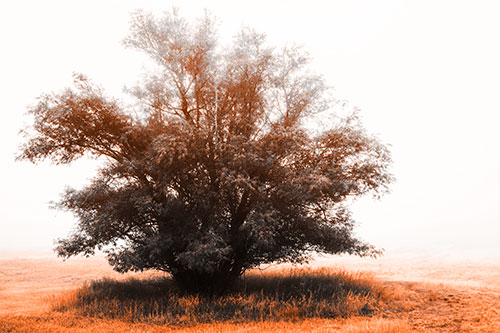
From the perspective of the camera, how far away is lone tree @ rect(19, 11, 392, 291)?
636 inches

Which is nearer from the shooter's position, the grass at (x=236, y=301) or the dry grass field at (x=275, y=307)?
the dry grass field at (x=275, y=307)

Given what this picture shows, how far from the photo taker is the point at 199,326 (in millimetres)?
12867

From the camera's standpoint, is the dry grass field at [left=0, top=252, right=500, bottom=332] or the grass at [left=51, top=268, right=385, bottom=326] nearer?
the dry grass field at [left=0, top=252, right=500, bottom=332]

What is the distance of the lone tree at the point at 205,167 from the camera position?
16.2 meters

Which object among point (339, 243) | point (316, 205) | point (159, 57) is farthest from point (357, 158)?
point (159, 57)

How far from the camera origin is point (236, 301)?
15547 mm

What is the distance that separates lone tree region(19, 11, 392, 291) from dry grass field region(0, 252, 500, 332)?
158cm

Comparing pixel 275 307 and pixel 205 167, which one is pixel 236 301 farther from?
pixel 205 167

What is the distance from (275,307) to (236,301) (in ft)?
5.69

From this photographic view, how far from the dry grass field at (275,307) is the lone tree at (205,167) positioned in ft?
5.20

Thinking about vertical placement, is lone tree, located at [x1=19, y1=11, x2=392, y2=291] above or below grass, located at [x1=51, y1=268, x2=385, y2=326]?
above

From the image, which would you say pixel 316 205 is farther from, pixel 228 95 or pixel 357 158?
pixel 228 95

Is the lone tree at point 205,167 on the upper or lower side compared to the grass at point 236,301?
upper

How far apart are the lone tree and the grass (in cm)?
138
